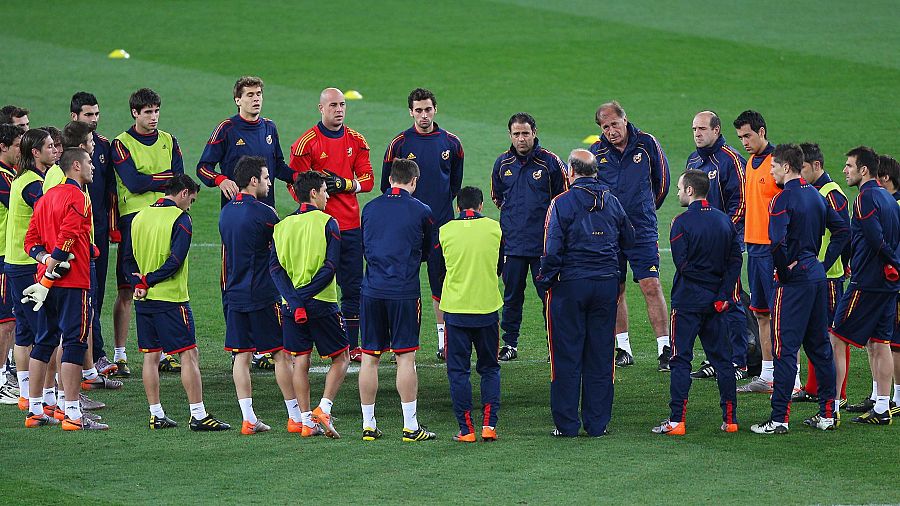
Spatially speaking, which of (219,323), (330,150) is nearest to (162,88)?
(219,323)

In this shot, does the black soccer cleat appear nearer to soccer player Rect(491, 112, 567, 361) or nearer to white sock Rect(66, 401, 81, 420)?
white sock Rect(66, 401, 81, 420)

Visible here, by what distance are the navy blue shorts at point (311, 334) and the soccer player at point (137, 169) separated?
7.87 feet

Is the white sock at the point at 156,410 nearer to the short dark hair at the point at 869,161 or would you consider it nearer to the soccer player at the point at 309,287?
the soccer player at the point at 309,287

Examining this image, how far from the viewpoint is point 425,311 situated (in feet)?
43.2

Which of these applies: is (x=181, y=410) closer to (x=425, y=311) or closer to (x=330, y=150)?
(x=330, y=150)

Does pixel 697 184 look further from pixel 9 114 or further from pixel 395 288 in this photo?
pixel 9 114

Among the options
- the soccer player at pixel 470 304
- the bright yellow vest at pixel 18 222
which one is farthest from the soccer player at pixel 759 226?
the bright yellow vest at pixel 18 222

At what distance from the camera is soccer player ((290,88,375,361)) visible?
35.8ft

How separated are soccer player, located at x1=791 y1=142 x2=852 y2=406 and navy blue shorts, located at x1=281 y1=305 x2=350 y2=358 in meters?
3.34

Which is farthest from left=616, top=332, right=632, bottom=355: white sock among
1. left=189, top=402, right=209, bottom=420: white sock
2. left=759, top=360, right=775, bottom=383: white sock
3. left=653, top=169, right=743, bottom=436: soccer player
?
left=189, top=402, right=209, bottom=420: white sock

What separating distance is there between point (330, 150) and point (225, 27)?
17935 millimetres

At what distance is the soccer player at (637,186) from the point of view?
11.0 metres

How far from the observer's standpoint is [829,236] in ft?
32.5

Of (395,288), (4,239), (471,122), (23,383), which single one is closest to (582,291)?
(395,288)
